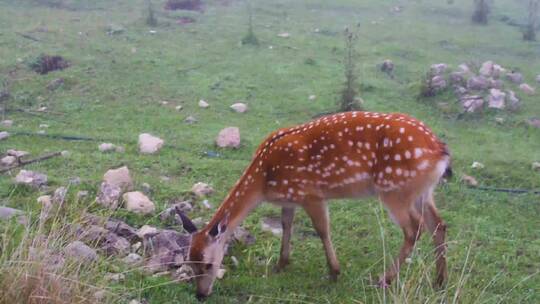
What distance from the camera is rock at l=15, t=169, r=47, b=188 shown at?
6.34 meters

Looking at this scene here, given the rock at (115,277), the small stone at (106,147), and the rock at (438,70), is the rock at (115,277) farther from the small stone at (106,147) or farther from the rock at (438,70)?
the rock at (438,70)

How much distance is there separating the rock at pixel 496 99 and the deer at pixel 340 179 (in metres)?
5.02

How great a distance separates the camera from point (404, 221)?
4.93 m

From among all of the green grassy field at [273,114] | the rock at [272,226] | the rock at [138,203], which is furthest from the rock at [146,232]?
the rock at [272,226]

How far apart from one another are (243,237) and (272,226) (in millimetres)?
616

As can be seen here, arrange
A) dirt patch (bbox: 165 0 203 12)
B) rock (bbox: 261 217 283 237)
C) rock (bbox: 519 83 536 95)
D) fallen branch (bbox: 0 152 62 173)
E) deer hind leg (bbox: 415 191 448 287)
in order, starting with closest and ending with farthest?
deer hind leg (bbox: 415 191 448 287) < rock (bbox: 261 217 283 237) < fallen branch (bbox: 0 152 62 173) < rock (bbox: 519 83 536 95) < dirt patch (bbox: 165 0 203 12)

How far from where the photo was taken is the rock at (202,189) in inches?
261

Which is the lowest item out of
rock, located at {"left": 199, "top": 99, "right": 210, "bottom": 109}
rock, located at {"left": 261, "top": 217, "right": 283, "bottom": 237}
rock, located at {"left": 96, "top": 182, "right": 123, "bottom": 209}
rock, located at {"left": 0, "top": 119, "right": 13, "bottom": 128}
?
rock, located at {"left": 261, "top": 217, "right": 283, "bottom": 237}

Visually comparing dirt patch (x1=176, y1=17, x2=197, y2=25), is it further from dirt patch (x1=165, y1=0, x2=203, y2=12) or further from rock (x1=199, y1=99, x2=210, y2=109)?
rock (x1=199, y1=99, x2=210, y2=109)

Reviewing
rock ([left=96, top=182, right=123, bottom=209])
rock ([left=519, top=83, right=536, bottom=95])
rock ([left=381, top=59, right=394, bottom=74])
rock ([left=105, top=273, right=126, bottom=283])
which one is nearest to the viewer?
rock ([left=105, top=273, right=126, bottom=283])

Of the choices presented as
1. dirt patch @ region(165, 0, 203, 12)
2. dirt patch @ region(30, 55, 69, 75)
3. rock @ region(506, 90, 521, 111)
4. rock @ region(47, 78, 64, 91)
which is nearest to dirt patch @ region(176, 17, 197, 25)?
dirt patch @ region(165, 0, 203, 12)

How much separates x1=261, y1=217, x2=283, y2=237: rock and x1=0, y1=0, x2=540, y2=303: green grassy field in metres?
0.10

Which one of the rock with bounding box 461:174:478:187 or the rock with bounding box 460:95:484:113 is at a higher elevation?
the rock with bounding box 460:95:484:113

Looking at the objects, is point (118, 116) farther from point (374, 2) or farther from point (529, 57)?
point (374, 2)
